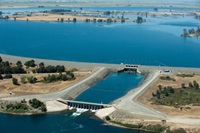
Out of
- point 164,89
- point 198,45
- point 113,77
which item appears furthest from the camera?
point 198,45

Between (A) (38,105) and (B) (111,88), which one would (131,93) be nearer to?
(B) (111,88)

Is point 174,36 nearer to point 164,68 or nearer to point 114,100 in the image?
point 164,68

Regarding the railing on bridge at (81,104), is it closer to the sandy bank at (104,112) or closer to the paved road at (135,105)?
the sandy bank at (104,112)

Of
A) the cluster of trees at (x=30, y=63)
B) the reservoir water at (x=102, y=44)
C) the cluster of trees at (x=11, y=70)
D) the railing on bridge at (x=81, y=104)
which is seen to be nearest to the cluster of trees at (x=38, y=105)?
the railing on bridge at (x=81, y=104)

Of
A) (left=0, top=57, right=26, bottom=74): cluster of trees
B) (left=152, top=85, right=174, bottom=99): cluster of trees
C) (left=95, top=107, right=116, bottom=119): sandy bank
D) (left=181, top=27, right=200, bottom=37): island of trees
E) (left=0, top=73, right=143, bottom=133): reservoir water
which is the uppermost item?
(left=181, top=27, right=200, bottom=37): island of trees

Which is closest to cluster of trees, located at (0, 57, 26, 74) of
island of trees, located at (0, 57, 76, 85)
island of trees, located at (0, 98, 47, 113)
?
Answer: island of trees, located at (0, 57, 76, 85)

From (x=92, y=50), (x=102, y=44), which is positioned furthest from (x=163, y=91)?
(x=102, y=44)

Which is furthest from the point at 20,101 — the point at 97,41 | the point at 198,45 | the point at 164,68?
the point at 198,45

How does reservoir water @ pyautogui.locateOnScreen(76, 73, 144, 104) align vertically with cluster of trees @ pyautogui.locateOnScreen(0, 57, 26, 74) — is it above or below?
below

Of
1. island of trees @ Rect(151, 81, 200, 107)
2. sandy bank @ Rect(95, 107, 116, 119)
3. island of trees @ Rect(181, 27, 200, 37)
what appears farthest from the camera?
island of trees @ Rect(181, 27, 200, 37)

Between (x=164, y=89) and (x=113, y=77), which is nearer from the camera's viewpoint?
(x=164, y=89)

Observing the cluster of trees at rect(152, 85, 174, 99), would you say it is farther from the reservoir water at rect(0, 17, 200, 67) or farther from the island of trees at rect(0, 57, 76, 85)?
the reservoir water at rect(0, 17, 200, 67)
